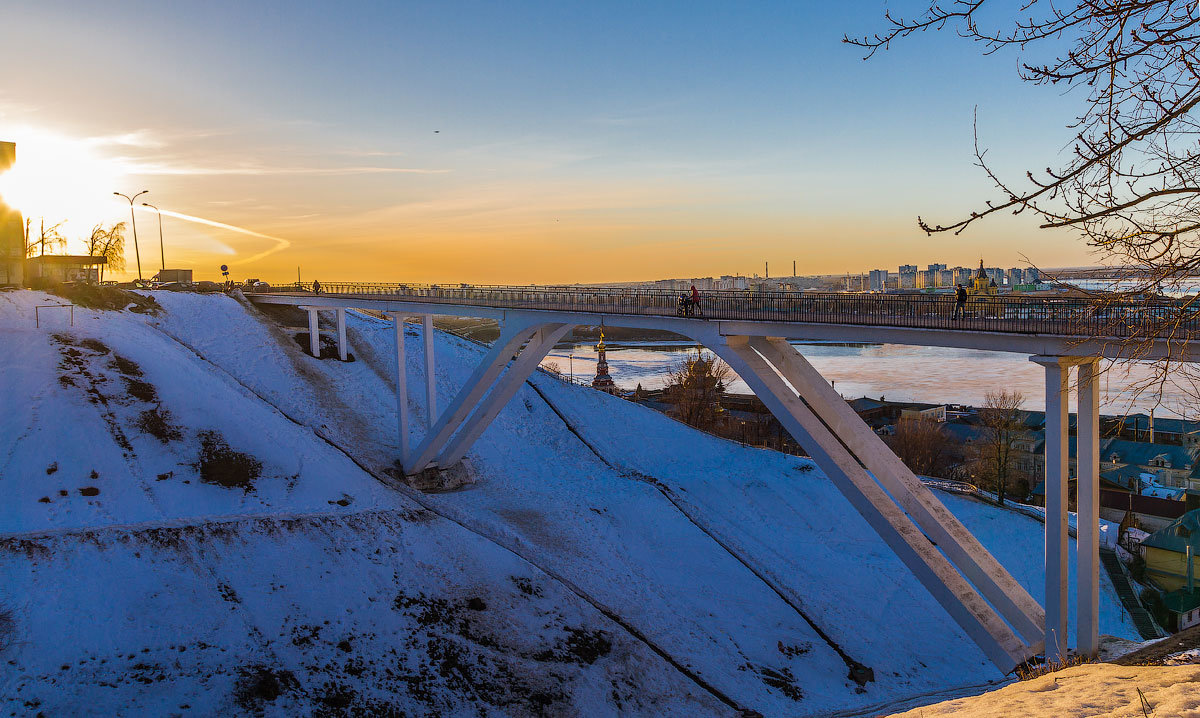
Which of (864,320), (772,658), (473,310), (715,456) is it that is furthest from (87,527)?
(715,456)

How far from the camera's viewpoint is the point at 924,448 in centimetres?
5600

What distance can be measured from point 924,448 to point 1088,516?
46.7 m

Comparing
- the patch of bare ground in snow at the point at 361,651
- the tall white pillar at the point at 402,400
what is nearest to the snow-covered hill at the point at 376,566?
the patch of bare ground in snow at the point at 361,651

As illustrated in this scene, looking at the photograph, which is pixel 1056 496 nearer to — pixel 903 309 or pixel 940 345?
pixel 940 345

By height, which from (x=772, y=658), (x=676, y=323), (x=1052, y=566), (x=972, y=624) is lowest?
(x=772, y=658)

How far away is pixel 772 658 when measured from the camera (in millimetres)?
19812

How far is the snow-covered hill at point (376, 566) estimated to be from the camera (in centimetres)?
1566

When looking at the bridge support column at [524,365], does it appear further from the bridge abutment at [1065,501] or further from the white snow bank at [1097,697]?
the white snow bank at [1097,697]

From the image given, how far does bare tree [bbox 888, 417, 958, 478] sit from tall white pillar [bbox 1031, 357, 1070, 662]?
42.6 metres

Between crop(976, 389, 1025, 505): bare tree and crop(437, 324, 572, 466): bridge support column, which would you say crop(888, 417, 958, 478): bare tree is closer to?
crop(976, 389, 1025, 505): bare tree

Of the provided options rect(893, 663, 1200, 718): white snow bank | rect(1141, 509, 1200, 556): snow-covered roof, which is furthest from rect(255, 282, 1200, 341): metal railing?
rect(1141, 509, 1200, 556): snow-covered roof

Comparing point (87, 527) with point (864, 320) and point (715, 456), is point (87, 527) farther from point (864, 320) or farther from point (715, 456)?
point (715, 456)

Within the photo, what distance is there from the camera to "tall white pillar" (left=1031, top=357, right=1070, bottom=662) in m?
12.4

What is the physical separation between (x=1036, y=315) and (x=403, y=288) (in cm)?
2735
